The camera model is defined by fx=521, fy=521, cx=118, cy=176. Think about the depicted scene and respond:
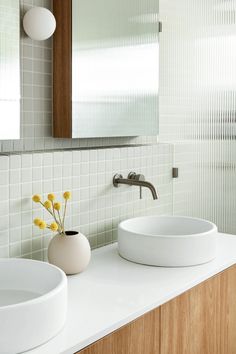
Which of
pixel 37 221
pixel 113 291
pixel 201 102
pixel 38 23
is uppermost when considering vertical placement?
pixel 38 23

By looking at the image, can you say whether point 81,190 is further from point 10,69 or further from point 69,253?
point 10,69

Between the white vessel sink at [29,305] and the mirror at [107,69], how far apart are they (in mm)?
614

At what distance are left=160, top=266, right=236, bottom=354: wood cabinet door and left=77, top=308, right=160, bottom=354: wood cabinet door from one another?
0.04 meters

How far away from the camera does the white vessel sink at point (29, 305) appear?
1.13 m

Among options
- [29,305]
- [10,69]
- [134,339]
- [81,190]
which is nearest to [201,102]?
[81,190]

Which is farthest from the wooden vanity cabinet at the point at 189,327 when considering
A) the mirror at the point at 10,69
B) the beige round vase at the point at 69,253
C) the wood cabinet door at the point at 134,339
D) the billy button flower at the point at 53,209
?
the mirror at the point at 10,69

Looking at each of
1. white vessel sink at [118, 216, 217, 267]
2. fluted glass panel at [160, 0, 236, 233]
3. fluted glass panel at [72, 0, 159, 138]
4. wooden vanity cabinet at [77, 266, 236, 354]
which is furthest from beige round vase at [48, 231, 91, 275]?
fluted glass panel at [160, 0, 236, 233]

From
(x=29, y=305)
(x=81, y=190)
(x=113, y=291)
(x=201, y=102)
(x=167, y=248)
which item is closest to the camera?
(x=29, y=305)

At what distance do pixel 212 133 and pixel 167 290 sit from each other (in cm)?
122

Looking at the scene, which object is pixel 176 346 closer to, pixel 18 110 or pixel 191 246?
pixel 191 246

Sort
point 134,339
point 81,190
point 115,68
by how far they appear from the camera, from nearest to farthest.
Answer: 1. point 134,339
2. point 81,190
3. point 115,68

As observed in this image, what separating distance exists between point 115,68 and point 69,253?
2.61 feet

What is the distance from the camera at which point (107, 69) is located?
204cm

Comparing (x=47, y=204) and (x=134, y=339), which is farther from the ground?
(x=47, y=204)
